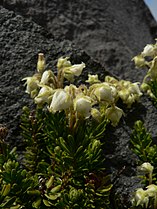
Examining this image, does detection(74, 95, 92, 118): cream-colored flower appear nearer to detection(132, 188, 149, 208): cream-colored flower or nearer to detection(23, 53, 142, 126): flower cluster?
detection(23, 53, 142, 126): flower cluster

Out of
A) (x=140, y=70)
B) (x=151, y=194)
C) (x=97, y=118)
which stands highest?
(x=97, y=118)

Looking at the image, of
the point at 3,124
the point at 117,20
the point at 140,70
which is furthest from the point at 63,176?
the point at 117,20

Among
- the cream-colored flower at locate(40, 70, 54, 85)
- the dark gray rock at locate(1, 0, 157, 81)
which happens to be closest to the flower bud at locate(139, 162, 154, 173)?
the cream-colored flower at locate(40, 70, 54, 85)

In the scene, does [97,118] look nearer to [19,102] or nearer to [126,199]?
[126,199]

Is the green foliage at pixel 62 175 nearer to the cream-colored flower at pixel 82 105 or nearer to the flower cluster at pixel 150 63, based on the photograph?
the cream-colored flower at pixel 82 105

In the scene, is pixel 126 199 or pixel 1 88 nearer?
pixel 126 199

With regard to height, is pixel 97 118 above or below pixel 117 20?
above

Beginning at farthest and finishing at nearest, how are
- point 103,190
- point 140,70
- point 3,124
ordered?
point 140,70 → point 3,124 → point 103,190

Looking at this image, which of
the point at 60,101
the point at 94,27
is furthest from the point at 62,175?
the point at 94,27
